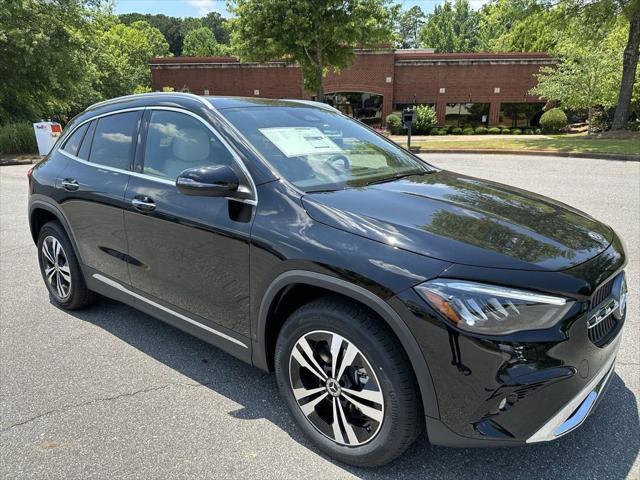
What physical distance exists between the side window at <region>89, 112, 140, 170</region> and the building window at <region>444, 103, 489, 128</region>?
36.0 m

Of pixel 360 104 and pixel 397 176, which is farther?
pixel 360 104

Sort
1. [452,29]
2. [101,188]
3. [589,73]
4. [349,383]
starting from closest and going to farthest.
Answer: [349,383] → [101,188] → [589,73] → [452,29]

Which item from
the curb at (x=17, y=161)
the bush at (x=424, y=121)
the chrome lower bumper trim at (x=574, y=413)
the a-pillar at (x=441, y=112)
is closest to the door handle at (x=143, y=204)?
the chrome lower bumper trim at (x=574, y=413)

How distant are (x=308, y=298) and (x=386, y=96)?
3582cm

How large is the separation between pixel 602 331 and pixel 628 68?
23.8 meters

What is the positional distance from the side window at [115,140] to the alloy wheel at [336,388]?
1.94 m

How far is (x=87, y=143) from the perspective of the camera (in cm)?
391

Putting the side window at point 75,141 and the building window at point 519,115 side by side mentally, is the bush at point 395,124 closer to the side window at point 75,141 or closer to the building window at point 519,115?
the building window at point 519,115

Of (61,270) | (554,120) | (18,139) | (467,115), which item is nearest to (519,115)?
(467,115)

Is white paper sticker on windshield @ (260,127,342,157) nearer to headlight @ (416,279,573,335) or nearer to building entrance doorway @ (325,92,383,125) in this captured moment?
headlight @ (416,279,573,335)

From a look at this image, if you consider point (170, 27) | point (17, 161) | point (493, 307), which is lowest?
point (17, 161)

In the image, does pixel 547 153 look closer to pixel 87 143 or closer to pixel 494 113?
pixel 87 143

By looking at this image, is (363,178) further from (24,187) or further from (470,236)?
(24,187)

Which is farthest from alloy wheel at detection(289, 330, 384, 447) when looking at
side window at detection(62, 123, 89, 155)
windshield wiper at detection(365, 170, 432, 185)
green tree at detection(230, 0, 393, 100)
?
green tree at detection(230, 0, 393, 100)
